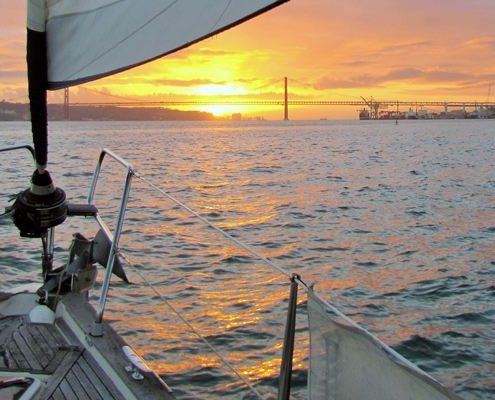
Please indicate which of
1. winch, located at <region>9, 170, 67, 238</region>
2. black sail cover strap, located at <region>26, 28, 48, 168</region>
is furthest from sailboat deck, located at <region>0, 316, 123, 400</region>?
black sail cover strap, located at <region>26, 28, 48, 168</region>

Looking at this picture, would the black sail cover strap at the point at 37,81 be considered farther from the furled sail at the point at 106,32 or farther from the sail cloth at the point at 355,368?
the sail cloth at the point at 355,368

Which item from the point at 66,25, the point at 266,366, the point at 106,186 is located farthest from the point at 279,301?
the point at 106,186

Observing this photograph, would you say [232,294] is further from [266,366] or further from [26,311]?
[26,311]

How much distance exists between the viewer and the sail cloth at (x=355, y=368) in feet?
6.23

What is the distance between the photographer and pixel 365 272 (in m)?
10.2

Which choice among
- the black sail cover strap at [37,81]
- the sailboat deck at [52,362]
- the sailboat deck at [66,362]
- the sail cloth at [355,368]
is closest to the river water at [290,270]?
the sailboat deck at [66,362]

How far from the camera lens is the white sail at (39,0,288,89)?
2.02 meters

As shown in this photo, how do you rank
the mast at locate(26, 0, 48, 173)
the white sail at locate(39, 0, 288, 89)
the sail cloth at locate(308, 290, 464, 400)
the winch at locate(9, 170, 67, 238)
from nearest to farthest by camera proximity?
the sail cloth at locate(308, 290, 464, 400)
the white sail at locate(39, 0, 288, 89)
the mast at locate(26, 0, 48, 173)
the winch at locate(9, 170, 67, 238)

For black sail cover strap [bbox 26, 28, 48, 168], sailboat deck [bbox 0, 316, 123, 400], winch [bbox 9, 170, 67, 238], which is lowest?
sailboat deck [bbox 0, 316, 123, 400]

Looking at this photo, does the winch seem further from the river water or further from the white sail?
the river water

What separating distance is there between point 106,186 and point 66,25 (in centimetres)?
2022

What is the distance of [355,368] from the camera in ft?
6.89

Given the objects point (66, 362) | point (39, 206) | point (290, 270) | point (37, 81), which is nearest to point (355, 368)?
point (37, 81)

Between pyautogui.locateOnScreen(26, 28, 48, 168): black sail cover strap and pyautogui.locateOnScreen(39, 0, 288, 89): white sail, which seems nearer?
pyautogui.locateOnScreen(39, 0, 288, 89): white sail
